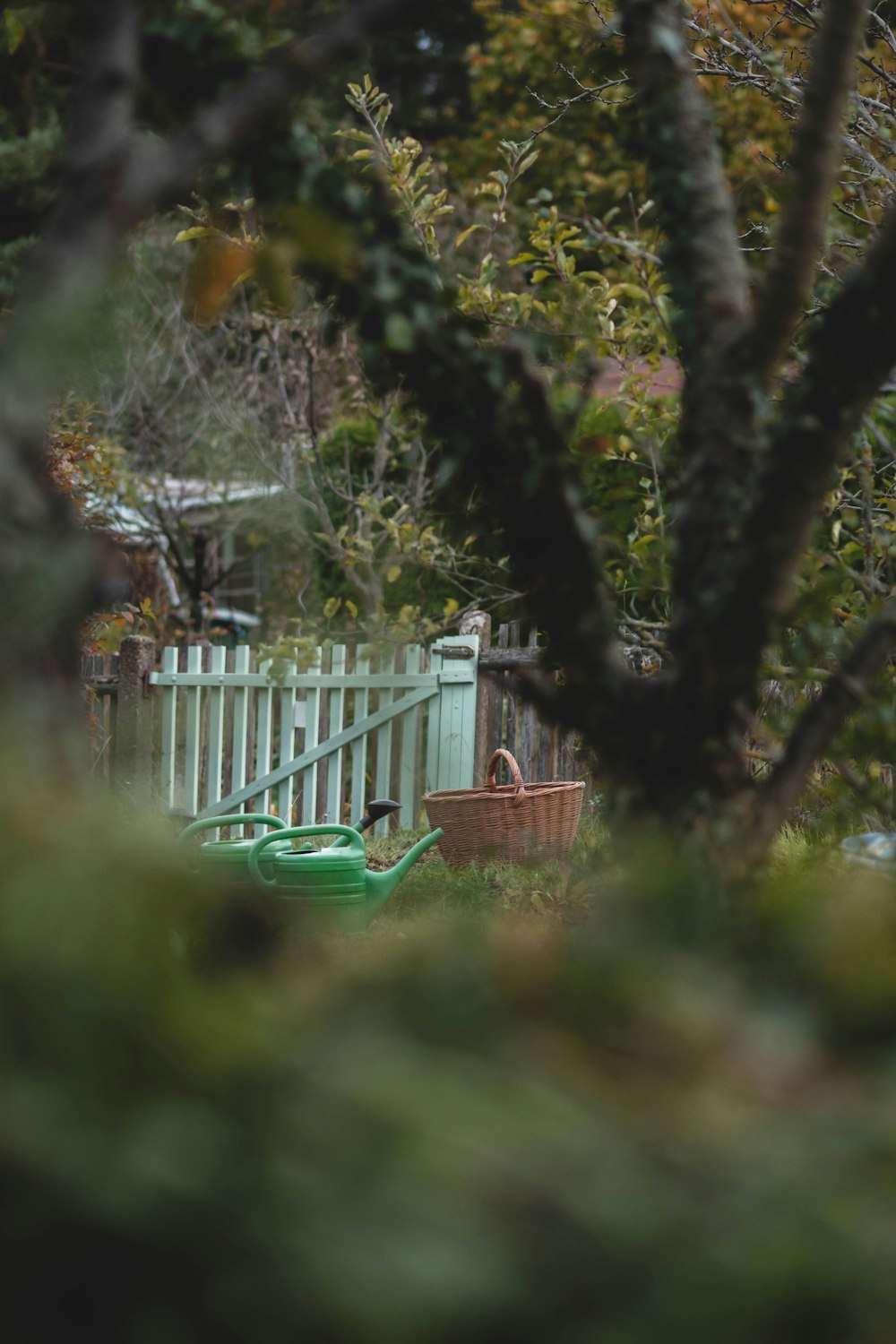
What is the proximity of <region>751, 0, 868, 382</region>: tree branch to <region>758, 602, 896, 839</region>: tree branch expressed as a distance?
0.29 metres

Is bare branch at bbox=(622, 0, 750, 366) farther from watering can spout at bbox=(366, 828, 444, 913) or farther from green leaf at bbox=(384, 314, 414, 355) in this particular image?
watering can spout at bbox=(366, 828, 444, 913)

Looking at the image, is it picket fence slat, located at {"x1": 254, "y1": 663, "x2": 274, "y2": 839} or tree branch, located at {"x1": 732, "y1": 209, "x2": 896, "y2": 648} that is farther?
picket fence slat, located at {"x1": 254, "y1": 663, "x2": 274, "y2": 839}

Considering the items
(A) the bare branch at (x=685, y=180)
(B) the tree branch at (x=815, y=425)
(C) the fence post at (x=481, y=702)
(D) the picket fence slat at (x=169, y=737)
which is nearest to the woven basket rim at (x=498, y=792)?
(C) the fence post at (x=481, y=702)

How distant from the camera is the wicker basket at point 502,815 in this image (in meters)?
5.05

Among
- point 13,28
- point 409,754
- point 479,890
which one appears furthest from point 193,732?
point 13,28

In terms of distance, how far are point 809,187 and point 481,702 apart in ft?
16.9

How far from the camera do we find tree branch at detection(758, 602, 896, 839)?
3.99 ft

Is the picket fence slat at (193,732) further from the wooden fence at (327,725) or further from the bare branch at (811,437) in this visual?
the bare branch at (811,437)

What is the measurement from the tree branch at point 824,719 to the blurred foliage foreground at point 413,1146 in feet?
1.68

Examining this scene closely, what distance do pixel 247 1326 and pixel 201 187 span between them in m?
1.39

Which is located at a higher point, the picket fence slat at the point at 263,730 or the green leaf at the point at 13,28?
the green leaf at the point at 13,28

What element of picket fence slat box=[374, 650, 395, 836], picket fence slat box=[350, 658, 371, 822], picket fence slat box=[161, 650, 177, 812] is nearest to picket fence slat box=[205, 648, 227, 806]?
picket fence slat box=[161, 650, 177, 812]

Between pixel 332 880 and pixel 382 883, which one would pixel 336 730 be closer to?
A: pixel 382 883

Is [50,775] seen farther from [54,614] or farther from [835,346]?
[835,346]
